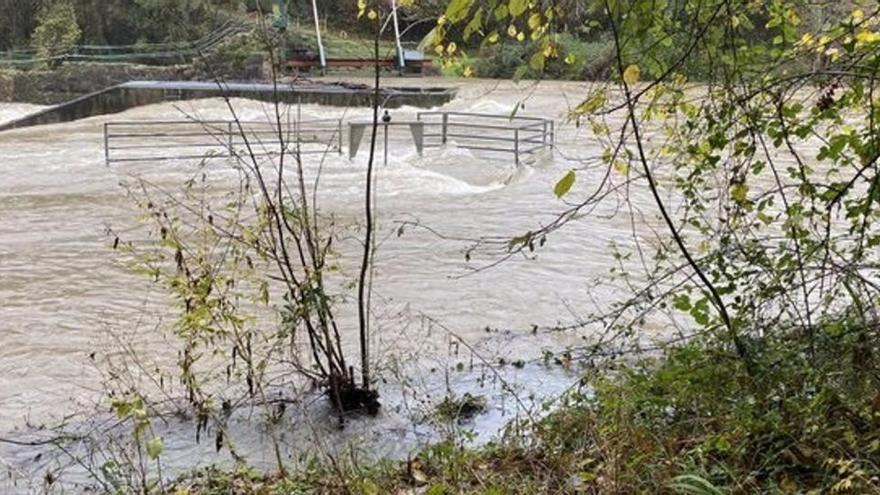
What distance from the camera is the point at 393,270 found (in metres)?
9.16

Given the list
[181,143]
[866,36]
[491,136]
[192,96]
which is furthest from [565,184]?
[192,96]

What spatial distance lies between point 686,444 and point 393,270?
6028mm

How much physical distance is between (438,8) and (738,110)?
53.2 inches

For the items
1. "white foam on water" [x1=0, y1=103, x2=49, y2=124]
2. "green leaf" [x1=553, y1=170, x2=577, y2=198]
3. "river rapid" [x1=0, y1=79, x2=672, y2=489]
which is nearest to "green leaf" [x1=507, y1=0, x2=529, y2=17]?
"green leaf" [x1=553, y1=170, x2=577, y2=198]

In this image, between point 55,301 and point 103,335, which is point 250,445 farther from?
point 55,301

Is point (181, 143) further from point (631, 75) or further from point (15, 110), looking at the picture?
point (631, 75)

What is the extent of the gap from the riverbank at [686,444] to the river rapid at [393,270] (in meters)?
1.00

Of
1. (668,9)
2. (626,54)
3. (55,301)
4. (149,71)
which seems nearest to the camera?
(626,54)

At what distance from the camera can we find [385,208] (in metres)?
12.5

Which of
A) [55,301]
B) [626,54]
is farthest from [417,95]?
[626,54]

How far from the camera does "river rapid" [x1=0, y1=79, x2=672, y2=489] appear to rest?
6.23 m

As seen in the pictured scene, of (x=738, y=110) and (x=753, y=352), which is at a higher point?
(x=738, y=110)

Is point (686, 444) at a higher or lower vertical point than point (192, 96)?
higher

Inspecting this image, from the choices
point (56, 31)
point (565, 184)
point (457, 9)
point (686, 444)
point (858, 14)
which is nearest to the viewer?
point (457, 9)
